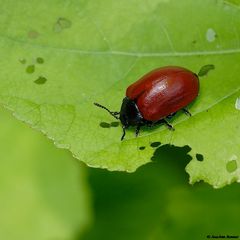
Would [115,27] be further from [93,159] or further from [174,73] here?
[93,159]

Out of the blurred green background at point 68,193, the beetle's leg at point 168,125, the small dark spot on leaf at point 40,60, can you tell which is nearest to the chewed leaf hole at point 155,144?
the beetle's leg at point 168,125

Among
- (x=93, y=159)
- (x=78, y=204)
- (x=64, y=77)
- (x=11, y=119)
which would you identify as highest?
(x=64, y=77)

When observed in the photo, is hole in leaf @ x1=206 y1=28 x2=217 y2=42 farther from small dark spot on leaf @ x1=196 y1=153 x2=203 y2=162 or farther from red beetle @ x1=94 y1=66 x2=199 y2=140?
small dark spot on leaf @ x1=196 y1=153 x2=203 y2=162

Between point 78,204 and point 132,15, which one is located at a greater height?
point 132,15

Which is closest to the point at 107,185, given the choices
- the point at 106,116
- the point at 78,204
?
the point at 78,204

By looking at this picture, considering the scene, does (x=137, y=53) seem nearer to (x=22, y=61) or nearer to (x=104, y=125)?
(x=104, y=125)

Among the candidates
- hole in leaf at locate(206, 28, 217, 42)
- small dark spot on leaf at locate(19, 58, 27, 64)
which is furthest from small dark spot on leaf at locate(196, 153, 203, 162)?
small dark spot on leaf at locate(19, 58, 27, 64)

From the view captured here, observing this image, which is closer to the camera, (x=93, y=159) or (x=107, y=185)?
(x=93, y=159)

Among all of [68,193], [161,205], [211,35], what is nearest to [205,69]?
[211,35]
